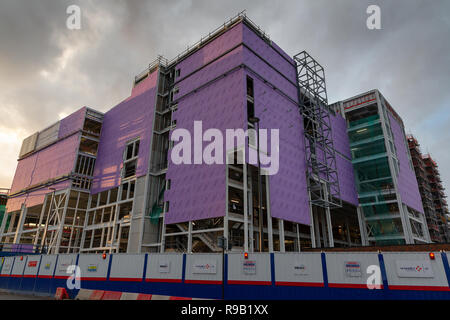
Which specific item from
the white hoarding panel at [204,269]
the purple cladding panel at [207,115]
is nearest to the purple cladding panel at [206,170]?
the purple cladding panel at [207,115]

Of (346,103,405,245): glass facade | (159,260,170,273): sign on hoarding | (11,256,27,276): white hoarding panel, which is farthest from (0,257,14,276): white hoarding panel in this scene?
(346,103,405,245): glass facade

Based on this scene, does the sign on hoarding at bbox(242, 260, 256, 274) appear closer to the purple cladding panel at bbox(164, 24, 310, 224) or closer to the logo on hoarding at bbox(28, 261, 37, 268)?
the purple cladding panel at bbox(164, 24, 310, 224)

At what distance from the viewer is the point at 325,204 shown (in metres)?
42.4

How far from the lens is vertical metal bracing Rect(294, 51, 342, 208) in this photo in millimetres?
42875

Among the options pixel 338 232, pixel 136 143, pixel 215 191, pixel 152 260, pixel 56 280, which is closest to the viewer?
pixel 152 260

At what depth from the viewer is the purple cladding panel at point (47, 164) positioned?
178 feet

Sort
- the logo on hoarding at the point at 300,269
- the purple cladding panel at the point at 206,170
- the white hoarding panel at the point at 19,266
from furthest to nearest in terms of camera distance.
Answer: the purple cladding panel at the point at 206,170 → the white hoarding panel at the point at 19,266 → the logo on hoarding at the point at 300,269

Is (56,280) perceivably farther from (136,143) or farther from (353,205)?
(353,205)

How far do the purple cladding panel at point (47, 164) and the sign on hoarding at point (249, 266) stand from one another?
4539 cm

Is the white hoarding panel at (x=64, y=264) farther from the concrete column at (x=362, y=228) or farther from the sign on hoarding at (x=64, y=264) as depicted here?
the concrete column at (x=362, y=228)

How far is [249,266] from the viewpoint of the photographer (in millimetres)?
17062

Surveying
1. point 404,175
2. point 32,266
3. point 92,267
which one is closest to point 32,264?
point 32,266

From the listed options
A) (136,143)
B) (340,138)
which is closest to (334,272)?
(136,143)

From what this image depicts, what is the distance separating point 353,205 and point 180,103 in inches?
1395
